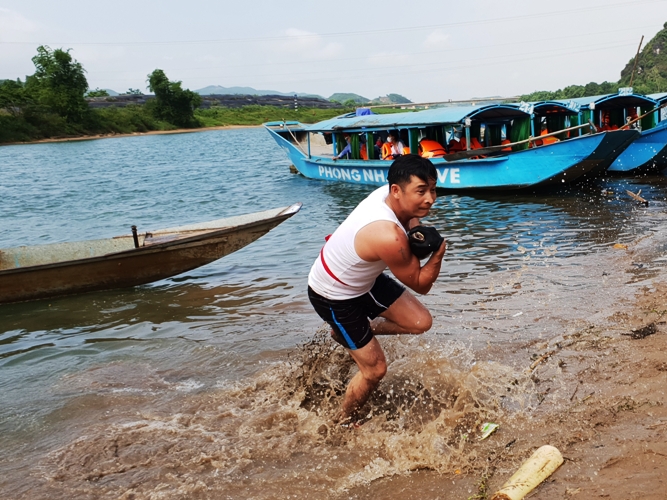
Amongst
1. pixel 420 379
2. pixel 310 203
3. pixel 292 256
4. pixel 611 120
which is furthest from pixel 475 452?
pixel 611 120

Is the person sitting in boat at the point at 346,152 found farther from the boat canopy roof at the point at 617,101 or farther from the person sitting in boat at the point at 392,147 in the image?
the boat canopy roof at the point at 617,101

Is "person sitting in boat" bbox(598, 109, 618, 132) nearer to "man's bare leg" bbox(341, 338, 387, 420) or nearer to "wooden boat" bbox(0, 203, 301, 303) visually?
"wooden boat" bbox(0, 203, 301, 303)

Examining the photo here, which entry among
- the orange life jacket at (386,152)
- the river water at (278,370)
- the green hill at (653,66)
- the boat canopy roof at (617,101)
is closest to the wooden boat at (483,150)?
the orange life jacket at (386,152)

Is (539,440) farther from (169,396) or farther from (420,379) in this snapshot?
(169,396)

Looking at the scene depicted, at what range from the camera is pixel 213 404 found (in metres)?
4.94

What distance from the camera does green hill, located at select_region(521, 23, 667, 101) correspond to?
4741 cm

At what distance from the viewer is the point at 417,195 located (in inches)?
132

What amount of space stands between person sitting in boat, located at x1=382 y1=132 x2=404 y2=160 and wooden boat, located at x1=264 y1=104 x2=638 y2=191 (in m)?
0.25

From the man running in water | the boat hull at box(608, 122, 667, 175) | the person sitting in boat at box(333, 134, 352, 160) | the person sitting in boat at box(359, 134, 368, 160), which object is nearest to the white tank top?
the man running in water

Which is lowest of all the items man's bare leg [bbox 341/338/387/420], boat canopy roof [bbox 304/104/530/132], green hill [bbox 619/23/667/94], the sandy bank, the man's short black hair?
man's bare leg [bbox 341/338/387/420]

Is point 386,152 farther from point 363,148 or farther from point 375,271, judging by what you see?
point 375,271

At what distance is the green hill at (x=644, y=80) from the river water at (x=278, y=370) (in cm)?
3789

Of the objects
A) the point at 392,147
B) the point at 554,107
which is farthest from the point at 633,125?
the point at 392,147

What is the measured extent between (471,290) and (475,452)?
4.07 metres
